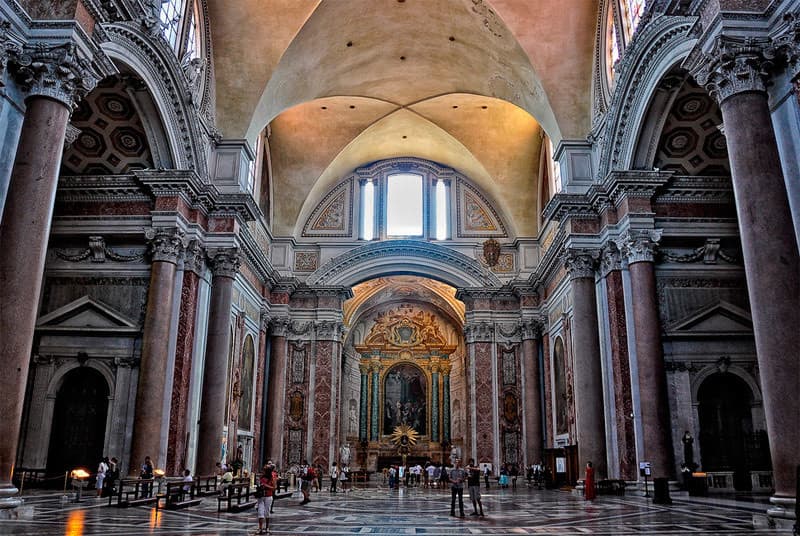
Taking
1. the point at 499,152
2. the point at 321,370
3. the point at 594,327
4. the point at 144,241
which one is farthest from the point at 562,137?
the point at 321,370

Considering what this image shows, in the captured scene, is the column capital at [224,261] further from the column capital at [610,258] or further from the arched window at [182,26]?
the column capital at [610,258]

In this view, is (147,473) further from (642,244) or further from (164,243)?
(642,244)

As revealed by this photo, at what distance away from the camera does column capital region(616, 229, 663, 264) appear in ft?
53.8

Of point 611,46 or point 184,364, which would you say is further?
point 611,46

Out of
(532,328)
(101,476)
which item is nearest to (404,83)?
(532,328)

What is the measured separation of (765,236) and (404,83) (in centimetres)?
1761

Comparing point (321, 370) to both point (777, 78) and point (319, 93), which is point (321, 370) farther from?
point (777, 78)

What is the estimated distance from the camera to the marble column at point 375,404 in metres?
37.3

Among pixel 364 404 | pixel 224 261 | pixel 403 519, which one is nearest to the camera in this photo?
pixel 403 519

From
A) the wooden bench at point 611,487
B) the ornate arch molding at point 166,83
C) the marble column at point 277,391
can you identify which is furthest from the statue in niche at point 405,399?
the ornate arch molding at point 166,83

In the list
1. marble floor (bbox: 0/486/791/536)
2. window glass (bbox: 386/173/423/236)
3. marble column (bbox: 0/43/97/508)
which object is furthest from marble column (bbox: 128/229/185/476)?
window glass (bbox: 386/173/423/236)

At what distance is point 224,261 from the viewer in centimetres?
1906

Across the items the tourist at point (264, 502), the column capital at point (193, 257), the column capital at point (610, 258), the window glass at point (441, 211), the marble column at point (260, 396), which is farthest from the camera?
the window glass at point (441, 211)

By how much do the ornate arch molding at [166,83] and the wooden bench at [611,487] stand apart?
518 inches
